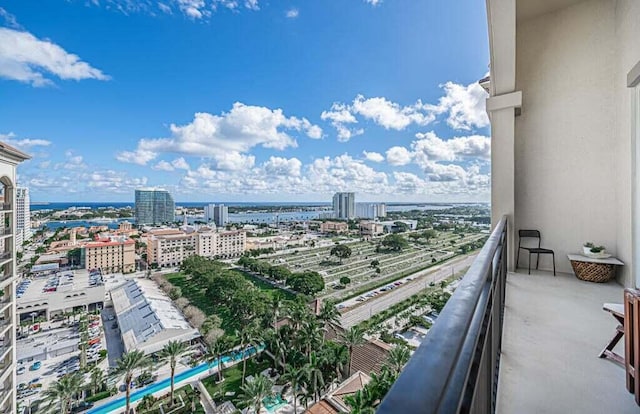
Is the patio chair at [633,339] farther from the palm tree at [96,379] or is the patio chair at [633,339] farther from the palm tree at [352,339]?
the palm tree at [96,379]

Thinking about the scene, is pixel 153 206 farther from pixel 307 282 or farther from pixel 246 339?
pixel 246 339

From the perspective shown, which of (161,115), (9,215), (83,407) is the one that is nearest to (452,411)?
(9,215)

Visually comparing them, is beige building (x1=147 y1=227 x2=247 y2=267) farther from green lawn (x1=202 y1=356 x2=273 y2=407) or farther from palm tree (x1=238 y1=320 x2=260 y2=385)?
green lawn (x1=202 y1=356 x2=273 y2=407)

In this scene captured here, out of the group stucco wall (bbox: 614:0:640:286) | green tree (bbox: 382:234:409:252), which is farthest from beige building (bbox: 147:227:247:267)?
stucco wall (bbox: 614:0:640:286)

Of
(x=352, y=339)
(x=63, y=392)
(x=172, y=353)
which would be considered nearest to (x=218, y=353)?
(x=172, y=353)

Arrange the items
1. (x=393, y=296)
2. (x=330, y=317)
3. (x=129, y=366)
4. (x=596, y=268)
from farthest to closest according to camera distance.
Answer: (x=393, y=296), (x=330, y=317), (x=129, y=366), (x=596, y=268)

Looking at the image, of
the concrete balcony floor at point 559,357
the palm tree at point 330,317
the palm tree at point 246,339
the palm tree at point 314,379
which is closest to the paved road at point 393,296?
the palm tree at point 330,317
